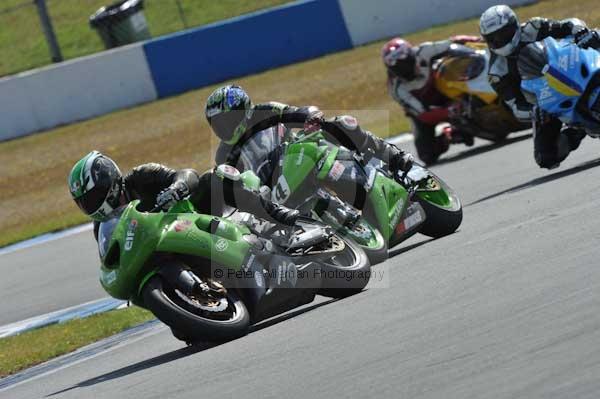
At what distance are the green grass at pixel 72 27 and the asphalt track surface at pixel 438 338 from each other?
14153 millimetres

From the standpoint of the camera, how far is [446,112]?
14.1 m

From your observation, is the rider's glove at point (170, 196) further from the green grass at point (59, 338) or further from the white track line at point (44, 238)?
the white track line at point (44, 238)

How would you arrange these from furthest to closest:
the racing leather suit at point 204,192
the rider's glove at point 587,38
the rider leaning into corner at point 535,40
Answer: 1. the rider leaning into corner at point 535,40
2. the rider's glove at point 587,38
3. the racing leather suit at point 204,192

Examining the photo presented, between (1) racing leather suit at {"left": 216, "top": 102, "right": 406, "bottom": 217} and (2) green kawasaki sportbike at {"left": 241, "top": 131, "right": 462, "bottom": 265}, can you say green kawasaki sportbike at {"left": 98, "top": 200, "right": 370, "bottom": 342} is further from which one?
(1) racing leather suit at {"left": 216, "top": 102, "right": 406, "bottom": 217}

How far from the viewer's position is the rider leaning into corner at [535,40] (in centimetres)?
1037

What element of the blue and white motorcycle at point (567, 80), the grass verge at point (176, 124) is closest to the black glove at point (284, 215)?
the blue and white motorcycle at point (567, 80)

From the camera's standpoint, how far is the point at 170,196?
23.3 ft

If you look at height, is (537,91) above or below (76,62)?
above

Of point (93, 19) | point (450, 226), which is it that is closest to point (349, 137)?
point (450, 226)

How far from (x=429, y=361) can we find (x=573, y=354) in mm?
625

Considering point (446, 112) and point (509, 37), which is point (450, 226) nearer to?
point (509, 37)

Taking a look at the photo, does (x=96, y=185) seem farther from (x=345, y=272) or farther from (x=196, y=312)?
(x=345, y=272)

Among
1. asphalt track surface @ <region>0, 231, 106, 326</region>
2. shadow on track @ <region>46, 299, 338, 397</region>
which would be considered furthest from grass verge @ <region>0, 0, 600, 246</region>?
shadow on track @ <region>46, 299, 338, 397</region>

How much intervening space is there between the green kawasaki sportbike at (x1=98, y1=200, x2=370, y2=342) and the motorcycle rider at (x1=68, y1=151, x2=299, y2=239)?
12 centimetres
